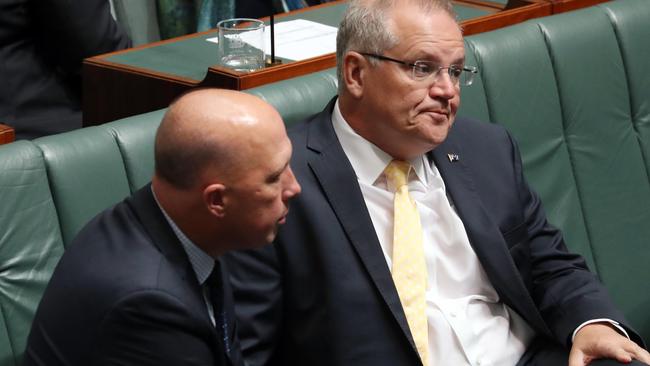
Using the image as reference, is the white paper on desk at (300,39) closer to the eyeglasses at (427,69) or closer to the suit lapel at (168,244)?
the eyeglasses at (427,69)

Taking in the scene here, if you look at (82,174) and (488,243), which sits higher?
(82,174)

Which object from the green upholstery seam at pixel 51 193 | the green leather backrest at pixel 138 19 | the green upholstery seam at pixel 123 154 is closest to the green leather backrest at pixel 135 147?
the green upholstery seam at pixel 123 154

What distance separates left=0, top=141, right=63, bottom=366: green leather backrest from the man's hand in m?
0.90

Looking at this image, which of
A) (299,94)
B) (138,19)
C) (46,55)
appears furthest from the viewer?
(138,19)

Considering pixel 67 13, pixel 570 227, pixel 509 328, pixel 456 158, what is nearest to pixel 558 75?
pixel 570 227

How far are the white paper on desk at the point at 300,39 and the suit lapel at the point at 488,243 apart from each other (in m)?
0.52

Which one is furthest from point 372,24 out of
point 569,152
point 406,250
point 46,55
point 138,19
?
point 138,19

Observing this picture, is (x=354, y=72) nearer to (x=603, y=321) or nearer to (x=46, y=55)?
(x=603, y=321)

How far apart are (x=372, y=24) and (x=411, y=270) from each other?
0.43 m

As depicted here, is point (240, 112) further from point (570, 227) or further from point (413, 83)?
point (570, 227)

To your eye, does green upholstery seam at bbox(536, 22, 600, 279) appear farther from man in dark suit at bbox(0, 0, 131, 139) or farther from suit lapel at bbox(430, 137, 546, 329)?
man in dark suit at bbox(0, 0, 131, 139)

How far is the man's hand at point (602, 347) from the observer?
194 centimetres

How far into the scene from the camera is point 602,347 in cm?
196

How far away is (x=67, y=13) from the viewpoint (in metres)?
2.82
